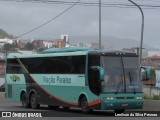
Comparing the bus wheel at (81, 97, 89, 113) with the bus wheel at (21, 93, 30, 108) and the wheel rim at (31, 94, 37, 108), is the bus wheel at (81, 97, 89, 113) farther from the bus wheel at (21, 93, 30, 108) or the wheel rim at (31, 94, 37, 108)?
the bus wheel at (21, 93, 30, 108)

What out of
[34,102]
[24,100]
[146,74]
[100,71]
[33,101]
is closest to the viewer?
[100,71]

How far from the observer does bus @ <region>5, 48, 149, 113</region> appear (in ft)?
75.8

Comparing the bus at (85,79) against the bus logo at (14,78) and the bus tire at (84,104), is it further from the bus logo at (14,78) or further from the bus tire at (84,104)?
the bus logo at (14,78)

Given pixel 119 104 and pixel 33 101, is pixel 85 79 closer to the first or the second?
pixel 119 104

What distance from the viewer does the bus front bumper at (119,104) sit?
2291 cm

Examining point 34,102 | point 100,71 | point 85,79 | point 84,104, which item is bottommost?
point 34,102

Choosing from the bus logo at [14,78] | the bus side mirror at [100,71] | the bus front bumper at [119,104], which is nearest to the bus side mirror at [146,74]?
the bus front bumper at [119,104]

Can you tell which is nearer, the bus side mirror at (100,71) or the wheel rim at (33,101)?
the bus side mirror at (100,71)

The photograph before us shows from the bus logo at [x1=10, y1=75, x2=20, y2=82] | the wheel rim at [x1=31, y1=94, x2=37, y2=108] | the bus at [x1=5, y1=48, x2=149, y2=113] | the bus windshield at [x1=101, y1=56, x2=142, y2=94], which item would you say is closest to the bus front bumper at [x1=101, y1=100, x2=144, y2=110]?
the bus at [x1=5, y1=48, x2=149, y2=113]

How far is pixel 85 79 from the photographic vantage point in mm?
23922

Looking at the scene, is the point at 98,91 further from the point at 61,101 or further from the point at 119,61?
the point at 61,101

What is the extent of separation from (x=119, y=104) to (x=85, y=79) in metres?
2.08

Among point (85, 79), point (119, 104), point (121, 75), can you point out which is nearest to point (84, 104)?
point (85, 79)

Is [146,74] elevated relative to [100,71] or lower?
lower
